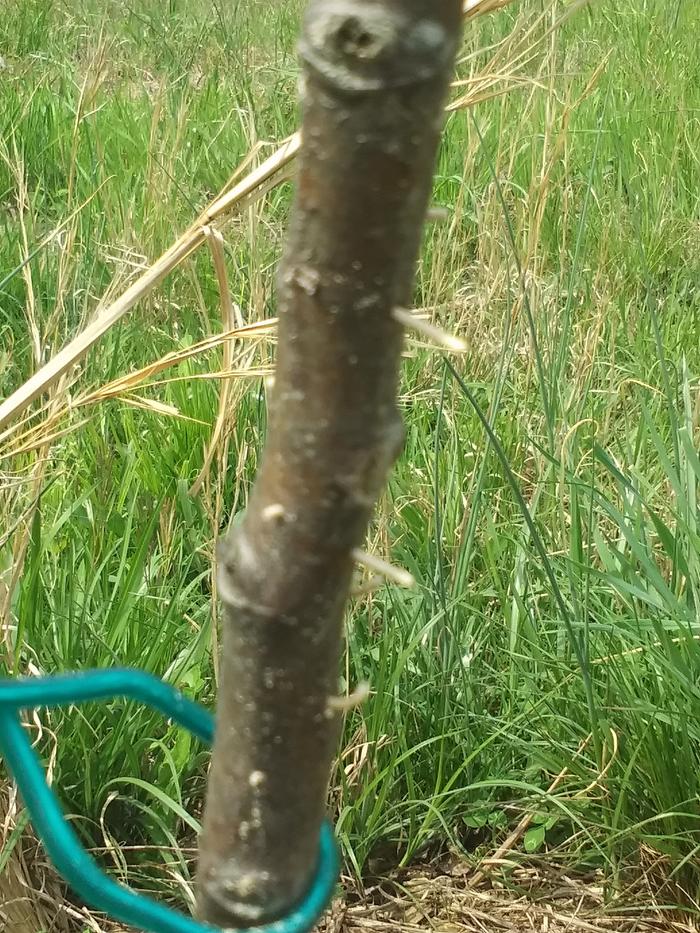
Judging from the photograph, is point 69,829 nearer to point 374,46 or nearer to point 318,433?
point 318,433

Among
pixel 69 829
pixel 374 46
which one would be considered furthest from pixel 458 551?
pixel 374 46

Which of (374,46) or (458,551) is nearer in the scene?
(374,46)

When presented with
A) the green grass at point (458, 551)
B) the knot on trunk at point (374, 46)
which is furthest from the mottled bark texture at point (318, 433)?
the green grass at point (458, 551)

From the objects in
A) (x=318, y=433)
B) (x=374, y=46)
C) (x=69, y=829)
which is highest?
(x=374, y=46)

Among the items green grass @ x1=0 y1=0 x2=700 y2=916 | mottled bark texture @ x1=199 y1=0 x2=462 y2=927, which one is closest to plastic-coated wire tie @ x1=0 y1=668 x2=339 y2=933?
mottled bark texture @ x1=199 y1=0 x2=462 y2=927

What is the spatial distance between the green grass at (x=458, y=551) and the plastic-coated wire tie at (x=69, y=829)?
509 mm

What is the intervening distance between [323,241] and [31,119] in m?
2.54

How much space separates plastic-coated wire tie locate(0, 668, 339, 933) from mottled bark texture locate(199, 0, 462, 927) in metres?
0.01

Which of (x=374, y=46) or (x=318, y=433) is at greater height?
(x=374, y=46)

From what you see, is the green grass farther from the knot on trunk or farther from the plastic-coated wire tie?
the knot on trunk

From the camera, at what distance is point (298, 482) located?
323mm

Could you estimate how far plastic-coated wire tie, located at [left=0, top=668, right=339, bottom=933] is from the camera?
0.37m

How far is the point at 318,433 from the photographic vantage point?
0.31m

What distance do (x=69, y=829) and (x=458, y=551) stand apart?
2.84ft
